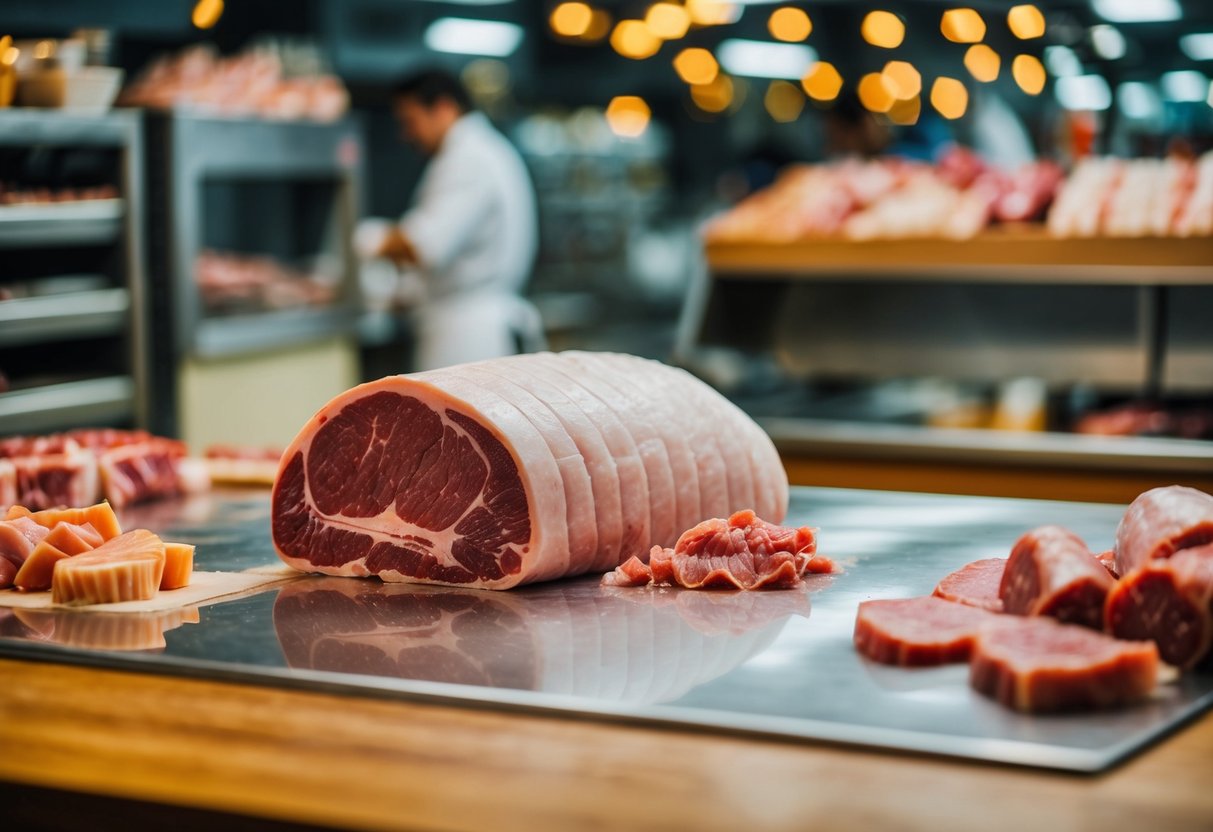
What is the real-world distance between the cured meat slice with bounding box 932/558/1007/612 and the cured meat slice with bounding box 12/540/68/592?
130 cm

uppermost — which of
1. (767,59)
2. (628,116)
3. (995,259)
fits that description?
(767,59)

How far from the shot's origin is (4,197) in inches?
189

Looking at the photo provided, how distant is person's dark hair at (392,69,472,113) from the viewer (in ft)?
23.0

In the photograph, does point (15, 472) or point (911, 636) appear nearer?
point (911, 636)

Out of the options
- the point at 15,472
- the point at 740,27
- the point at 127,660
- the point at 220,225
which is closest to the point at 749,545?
the point at 127,660

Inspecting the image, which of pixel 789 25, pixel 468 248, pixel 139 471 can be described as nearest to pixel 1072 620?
pixel 139 471

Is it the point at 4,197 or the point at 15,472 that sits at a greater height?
the point at 4,197

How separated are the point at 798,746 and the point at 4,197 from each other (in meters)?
3.89

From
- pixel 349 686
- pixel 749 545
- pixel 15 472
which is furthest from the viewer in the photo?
pixel 15 472

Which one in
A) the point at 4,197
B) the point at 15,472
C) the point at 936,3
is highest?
the point at 936,3

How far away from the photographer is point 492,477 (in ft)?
7.79

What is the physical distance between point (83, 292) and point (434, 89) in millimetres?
2258

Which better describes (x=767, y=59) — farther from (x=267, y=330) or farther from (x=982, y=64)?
(x=267, y=330)

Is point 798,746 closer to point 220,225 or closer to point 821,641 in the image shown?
point 821,641
